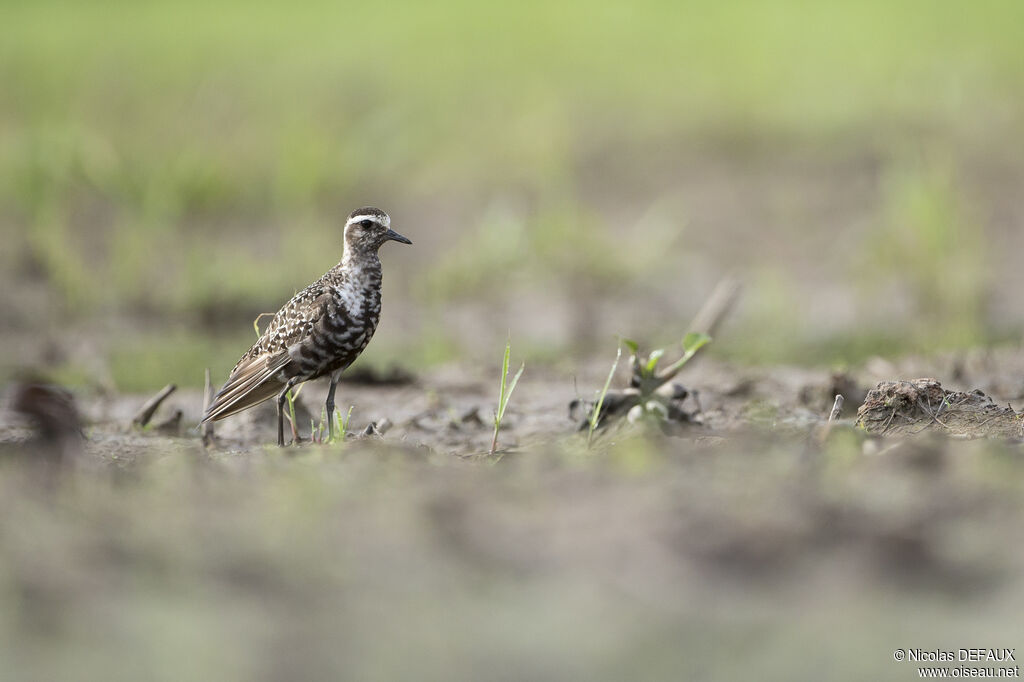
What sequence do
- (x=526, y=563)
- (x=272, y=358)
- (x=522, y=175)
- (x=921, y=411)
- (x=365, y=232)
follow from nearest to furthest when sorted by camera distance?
(x=526, y=563), (x=921, y=411), (x=272, y=358), (x=365, y=232), (x=522, y=175)

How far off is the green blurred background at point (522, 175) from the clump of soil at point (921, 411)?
310 cm

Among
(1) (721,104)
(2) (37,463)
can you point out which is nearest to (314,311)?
(2) (37,463)

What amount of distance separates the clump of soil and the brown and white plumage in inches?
84.7

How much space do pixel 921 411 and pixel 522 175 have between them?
7496 millimetres

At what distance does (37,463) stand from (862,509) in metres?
2.63

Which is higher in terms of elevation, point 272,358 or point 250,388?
point 272,358

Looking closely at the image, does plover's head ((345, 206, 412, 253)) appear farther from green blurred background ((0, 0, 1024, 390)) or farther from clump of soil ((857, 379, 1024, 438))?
green blurred background ((0, 0, 1024, 390))

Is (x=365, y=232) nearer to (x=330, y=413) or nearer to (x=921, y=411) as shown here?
(x=330, y=413)

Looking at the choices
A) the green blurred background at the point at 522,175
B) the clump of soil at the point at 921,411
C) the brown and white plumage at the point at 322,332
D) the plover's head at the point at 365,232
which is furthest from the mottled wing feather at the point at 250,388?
the clump of soil at the point at 921,411

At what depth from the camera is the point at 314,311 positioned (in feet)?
18.2

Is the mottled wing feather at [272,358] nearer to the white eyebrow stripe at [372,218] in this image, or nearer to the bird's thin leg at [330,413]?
the bird's thin leg at [330,413]

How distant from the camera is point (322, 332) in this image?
5.48 metres

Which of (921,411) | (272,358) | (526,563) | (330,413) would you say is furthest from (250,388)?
(921,411)

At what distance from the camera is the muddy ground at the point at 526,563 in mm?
2807
